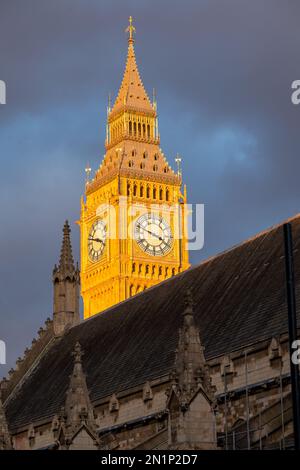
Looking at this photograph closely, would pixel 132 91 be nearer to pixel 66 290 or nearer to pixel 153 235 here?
pixel 153 235

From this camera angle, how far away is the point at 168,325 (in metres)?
43.3

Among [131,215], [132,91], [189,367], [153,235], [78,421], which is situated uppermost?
[132,91]

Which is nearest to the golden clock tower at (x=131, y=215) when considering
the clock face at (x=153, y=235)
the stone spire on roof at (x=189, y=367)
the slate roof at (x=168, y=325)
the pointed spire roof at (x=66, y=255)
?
the clock face at (x=153, y=235)

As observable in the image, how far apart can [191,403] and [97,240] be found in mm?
51364

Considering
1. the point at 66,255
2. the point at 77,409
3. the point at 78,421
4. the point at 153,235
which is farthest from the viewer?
the point at 153,235

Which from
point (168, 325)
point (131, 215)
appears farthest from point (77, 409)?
point (131, 215)

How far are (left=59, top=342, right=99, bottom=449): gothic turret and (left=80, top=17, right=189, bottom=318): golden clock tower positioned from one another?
4169 centimetres

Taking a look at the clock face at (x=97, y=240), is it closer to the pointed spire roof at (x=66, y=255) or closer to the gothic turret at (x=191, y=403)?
the pointed spire roof at (x=66, y=255)

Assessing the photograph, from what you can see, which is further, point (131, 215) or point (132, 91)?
point (132, 91)

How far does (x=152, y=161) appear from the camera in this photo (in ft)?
269

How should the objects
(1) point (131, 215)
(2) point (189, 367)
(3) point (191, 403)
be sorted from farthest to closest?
(1) point (131, 215) → (2) point (189, 367) → (3) point (191, 403)

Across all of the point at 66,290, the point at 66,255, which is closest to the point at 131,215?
the point at 66,255

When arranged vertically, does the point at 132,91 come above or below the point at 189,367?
above

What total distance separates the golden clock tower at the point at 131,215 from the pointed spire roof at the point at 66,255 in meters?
17.9
